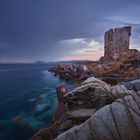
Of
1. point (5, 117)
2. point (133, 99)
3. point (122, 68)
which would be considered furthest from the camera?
point (122, 68)

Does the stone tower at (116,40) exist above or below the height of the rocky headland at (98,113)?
above

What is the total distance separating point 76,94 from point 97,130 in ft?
12.2

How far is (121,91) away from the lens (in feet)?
27.3

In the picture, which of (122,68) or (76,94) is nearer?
(76,94)

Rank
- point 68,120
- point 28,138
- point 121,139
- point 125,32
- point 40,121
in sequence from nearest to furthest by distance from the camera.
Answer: point 121,139
point 68,120
point 28,138
point 40,121
point 125,32

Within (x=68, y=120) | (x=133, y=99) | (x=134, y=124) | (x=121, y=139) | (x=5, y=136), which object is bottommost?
(x=5, y=136)

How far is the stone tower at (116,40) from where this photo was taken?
4375 cm

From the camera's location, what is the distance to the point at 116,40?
46.0 meters

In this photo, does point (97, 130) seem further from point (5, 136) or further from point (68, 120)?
point (5, 136)

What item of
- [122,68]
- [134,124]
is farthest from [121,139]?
[122,68]

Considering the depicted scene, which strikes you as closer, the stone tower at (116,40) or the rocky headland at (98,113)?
the rocky headland at (98,113)

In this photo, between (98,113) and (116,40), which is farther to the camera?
(116,40)

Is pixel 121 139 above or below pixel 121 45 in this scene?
below

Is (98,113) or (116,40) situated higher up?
(116,40)
